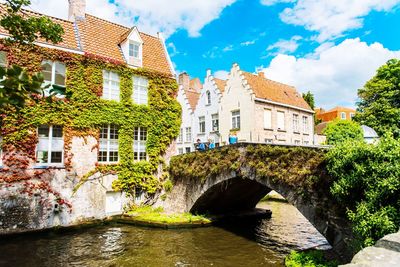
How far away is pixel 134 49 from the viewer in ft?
59.6

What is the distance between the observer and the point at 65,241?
12031mm

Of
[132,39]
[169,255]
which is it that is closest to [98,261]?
[169,255]

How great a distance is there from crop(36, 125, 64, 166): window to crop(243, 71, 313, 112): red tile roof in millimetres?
16050

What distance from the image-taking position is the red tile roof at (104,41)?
630 inches

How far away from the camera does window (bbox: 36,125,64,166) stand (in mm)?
14074

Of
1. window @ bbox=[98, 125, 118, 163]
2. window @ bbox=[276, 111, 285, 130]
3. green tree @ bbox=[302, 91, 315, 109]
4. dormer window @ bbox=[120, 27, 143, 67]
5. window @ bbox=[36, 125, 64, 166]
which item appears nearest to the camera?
window @ bbox=[36, 125, 64, 166]

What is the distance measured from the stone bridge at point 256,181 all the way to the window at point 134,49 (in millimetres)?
7171

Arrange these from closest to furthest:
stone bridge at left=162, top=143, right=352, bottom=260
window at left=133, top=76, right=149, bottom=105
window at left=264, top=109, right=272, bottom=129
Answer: stone bridge at left=162, top=143, right=352, bottom=260
window at left=133, top=76, right=149, bottom=105
window at left=264, top=109, right=272, bottom=129

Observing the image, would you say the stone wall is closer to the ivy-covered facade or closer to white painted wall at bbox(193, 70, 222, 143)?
the ivy-covered facade

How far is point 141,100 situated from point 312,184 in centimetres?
1174

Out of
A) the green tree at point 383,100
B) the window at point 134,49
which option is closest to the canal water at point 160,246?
the window at point 134,49

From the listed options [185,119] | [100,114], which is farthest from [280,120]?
[100,114]

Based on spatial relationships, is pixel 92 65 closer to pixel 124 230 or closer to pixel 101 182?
pixel 101 182

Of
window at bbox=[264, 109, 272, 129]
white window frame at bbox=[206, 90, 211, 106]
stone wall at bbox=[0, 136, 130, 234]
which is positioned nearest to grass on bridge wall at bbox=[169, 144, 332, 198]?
stone wall at bbox=[0, 136, 130, 234]
